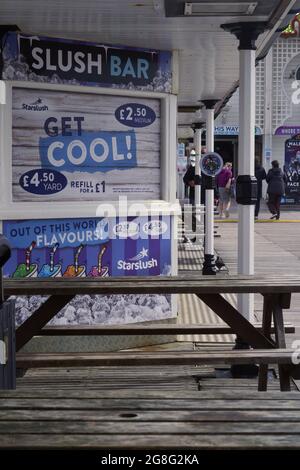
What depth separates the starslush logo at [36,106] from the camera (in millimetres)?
5930

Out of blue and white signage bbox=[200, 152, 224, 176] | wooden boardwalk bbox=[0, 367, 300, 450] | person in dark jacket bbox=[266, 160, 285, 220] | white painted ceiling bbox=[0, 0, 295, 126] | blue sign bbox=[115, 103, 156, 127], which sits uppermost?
white painted ceiling bbox=[0, 0, 295, 126]

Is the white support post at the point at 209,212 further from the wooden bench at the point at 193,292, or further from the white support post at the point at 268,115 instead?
the white support post at the point at 268,115

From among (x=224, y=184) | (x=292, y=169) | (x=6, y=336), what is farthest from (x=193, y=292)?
(x=292, y=169)

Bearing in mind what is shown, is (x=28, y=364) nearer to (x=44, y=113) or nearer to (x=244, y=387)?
(x=244, y=387)

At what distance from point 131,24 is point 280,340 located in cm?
263

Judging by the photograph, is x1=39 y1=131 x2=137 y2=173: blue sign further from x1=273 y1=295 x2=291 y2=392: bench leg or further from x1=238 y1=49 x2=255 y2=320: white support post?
x1=273 y1=295 x2=291 y2=392: bench leg

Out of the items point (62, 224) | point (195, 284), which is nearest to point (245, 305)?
point (195, 284)

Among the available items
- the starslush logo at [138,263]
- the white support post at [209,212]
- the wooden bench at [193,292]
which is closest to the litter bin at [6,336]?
the wooden bench at [193,292]

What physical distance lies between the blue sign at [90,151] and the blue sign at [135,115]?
4.2 inches

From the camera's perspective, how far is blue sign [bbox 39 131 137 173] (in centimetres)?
612

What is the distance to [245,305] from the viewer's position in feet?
18.4

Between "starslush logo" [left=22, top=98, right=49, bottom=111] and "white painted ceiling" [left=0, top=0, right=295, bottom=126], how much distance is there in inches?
22.7

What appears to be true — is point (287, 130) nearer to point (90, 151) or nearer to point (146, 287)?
point (90, 151)

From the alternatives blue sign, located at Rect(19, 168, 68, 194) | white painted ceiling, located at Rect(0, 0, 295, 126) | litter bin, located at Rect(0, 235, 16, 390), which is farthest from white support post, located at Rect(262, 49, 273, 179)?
litter bin, located at Rect(0, 235, 16, 390)
